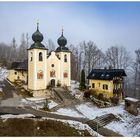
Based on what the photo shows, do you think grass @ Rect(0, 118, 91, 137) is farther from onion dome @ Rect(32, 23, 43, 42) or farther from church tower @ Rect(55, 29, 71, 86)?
church tower @ Rect(55, 29, 71, 86)

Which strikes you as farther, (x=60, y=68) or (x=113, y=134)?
(x=60, y=68)

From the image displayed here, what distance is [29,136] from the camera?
6297 mm

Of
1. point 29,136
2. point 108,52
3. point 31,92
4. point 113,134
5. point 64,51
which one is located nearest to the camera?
point 29,136

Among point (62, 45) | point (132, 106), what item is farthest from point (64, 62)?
point (132, 106)

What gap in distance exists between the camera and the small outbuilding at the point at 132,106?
9.00m

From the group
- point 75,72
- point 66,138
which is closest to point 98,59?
point 75,72

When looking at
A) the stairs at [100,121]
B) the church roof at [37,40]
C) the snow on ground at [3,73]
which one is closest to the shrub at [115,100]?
the stairs at [100,121]

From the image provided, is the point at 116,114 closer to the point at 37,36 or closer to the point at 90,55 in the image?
the point at 90,55

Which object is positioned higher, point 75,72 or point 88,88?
point 75,72

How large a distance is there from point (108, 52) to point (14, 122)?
12.4 ft

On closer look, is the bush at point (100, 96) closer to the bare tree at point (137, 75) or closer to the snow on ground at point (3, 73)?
the bare tree at point (137, 75)

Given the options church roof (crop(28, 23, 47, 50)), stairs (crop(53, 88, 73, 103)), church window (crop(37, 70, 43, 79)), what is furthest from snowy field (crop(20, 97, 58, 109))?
church roof (crop(28, 23, 47, 50))

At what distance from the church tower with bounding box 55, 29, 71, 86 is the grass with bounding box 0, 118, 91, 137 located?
381cm

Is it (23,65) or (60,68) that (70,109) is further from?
(23,65)
